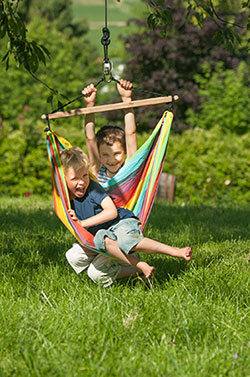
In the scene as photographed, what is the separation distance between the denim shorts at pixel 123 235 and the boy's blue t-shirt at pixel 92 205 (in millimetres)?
79

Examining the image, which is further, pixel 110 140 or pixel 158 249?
Result: pixel 110 140

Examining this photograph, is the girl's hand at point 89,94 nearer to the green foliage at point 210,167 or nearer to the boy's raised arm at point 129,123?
Result: the boy's raised arm at point 129,123

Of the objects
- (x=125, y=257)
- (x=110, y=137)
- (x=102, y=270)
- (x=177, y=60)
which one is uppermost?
(x=177, y=60)

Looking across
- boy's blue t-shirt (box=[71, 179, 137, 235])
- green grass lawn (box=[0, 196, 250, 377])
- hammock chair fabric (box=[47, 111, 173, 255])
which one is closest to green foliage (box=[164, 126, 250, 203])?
green grass lawn (box=[0, 196, 250, 377])

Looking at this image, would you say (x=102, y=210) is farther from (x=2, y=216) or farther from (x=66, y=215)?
(x=2, y=216)

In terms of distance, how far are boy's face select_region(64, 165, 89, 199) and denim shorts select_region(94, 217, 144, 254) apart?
271mm

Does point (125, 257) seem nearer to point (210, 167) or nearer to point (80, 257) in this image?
point (80, 257)

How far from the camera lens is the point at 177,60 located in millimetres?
12398

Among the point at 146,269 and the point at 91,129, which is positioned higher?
the point at 91,129

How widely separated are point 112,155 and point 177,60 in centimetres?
966

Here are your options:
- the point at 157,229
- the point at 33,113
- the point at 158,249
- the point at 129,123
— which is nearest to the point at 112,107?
the point at 129,123

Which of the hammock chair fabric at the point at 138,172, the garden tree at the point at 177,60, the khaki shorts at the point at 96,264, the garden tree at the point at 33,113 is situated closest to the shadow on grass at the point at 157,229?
the khaki shorts at the point at 96,264

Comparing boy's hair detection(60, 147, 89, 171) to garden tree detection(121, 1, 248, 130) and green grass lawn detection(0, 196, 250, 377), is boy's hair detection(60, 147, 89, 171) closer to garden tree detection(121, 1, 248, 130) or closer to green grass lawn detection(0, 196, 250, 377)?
green grass lawn detection(0, 196, 250, 377)

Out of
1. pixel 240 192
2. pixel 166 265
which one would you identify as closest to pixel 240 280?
pixel 166 265
